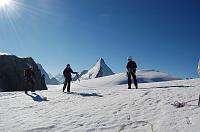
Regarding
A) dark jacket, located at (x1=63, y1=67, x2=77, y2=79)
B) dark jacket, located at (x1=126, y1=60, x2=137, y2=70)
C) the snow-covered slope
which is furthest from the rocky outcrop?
the snow-covered slope

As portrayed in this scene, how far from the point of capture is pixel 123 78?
75.3m

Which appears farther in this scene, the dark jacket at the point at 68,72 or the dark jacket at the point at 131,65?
the dark jacket at the point at 68,72

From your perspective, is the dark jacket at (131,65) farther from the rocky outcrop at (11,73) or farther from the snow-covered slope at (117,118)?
the rocky outcrop at (11,73)

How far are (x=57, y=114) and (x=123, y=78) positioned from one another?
6374 cm

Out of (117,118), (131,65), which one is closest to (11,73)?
(131,65)

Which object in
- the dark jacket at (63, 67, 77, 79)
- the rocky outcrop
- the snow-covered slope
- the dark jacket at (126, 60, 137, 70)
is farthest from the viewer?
the rocky outcrop

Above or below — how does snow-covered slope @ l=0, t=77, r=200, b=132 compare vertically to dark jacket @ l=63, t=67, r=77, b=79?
below

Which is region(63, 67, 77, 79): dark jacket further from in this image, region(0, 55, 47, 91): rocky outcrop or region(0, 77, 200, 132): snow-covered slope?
region(0, 55, 47, 91): rocky outcrop

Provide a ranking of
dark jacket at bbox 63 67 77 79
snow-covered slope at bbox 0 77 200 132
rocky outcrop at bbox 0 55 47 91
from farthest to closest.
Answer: rocky outcrop at bbox 0 55 47 91 < dark jacket at bbox 63 67 77 79 < snow-covered slope at bbox 0 77 200 132

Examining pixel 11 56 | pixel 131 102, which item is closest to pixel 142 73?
pixel 11 56

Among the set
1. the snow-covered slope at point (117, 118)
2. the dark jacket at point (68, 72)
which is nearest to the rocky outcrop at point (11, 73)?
the dark jacket at point (68, 72)

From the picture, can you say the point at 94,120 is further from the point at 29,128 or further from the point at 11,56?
the point at 11,56

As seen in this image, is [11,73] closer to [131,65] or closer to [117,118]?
[131,65]

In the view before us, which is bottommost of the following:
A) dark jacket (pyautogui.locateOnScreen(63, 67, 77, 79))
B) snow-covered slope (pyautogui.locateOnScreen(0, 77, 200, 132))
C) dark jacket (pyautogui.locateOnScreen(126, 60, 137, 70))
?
snow-covered slope (pyautogui.locateOnScreen(0, 77, 200, 132))
